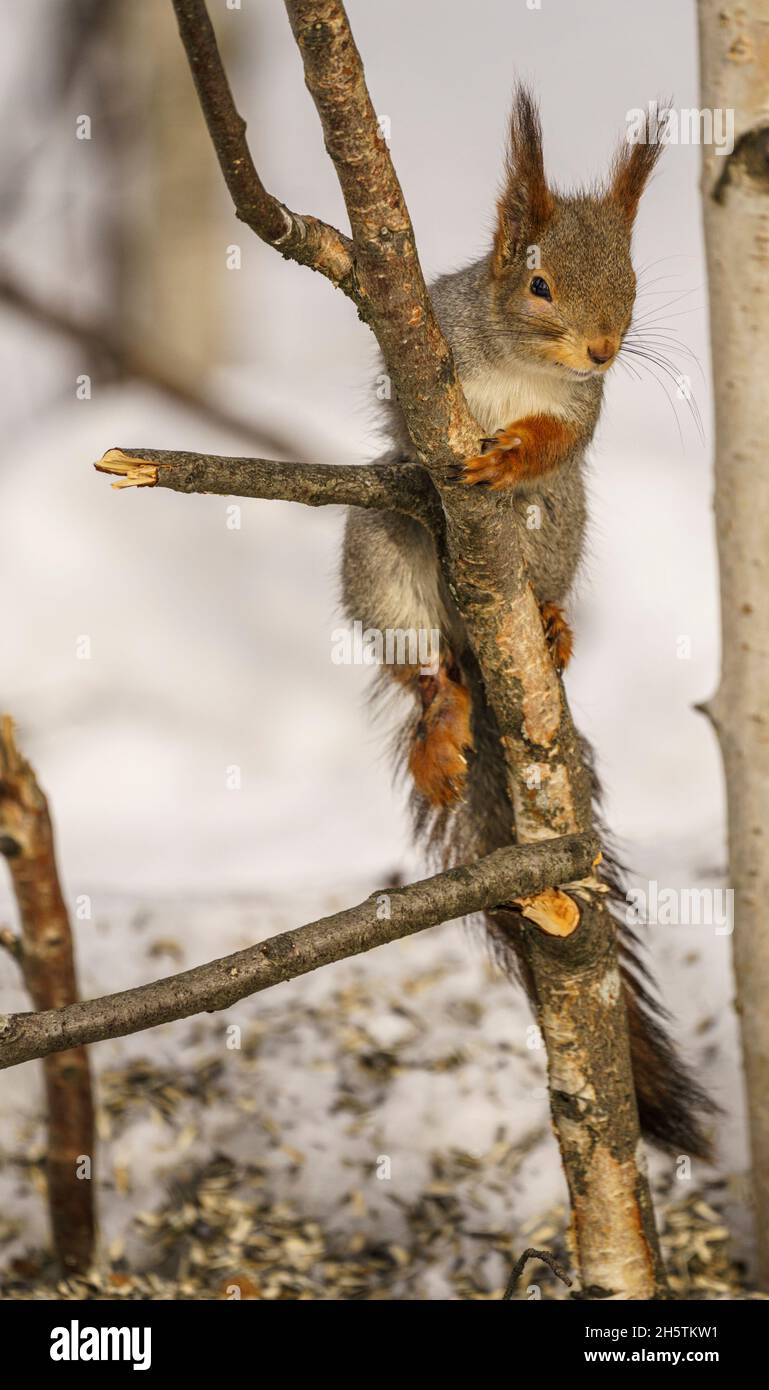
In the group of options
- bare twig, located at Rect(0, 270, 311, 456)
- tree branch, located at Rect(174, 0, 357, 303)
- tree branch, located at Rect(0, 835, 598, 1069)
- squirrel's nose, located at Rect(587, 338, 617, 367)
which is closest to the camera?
tree branch, located at Rect(174, 0, 357, 303)

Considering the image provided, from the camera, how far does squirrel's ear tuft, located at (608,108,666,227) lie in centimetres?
151

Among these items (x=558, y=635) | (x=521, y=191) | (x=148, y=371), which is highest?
(x=148, y=371)

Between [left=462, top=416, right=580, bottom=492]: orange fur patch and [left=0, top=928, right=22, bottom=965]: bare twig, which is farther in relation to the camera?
[left=0, top=928, right=22, bottom=965]: bare twig

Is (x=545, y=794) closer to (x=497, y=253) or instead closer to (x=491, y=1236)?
(x=497, y=253)

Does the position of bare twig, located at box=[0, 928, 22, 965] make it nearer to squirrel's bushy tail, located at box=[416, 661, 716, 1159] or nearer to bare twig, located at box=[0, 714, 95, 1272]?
bare twig, located at box=[0, 714, 95, 1272]

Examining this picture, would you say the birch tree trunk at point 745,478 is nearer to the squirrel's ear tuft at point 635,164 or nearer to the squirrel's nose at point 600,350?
the squirrel's ear tuft at point 635,164

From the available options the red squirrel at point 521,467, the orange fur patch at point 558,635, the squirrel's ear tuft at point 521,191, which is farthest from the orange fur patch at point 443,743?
the squirrel's ear tuft at point 521,191

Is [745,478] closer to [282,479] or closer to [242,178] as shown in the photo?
[282,479]

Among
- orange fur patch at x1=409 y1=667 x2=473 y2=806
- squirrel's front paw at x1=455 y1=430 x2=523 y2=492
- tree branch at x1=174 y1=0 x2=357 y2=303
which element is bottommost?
orange fur patch at x1=409 y1=667 x2=473 y2=806

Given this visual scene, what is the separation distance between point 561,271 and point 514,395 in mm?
165

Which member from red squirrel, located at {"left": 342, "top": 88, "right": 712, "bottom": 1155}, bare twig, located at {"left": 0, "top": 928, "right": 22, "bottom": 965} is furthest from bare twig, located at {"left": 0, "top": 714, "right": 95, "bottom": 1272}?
red squirrel, located at {"left": 342, "top": 88, "right": 712, "bottom": 1155}

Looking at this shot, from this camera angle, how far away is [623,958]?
1.79 metres

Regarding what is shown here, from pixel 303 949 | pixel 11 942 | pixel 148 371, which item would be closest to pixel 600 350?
pixel 303 949
